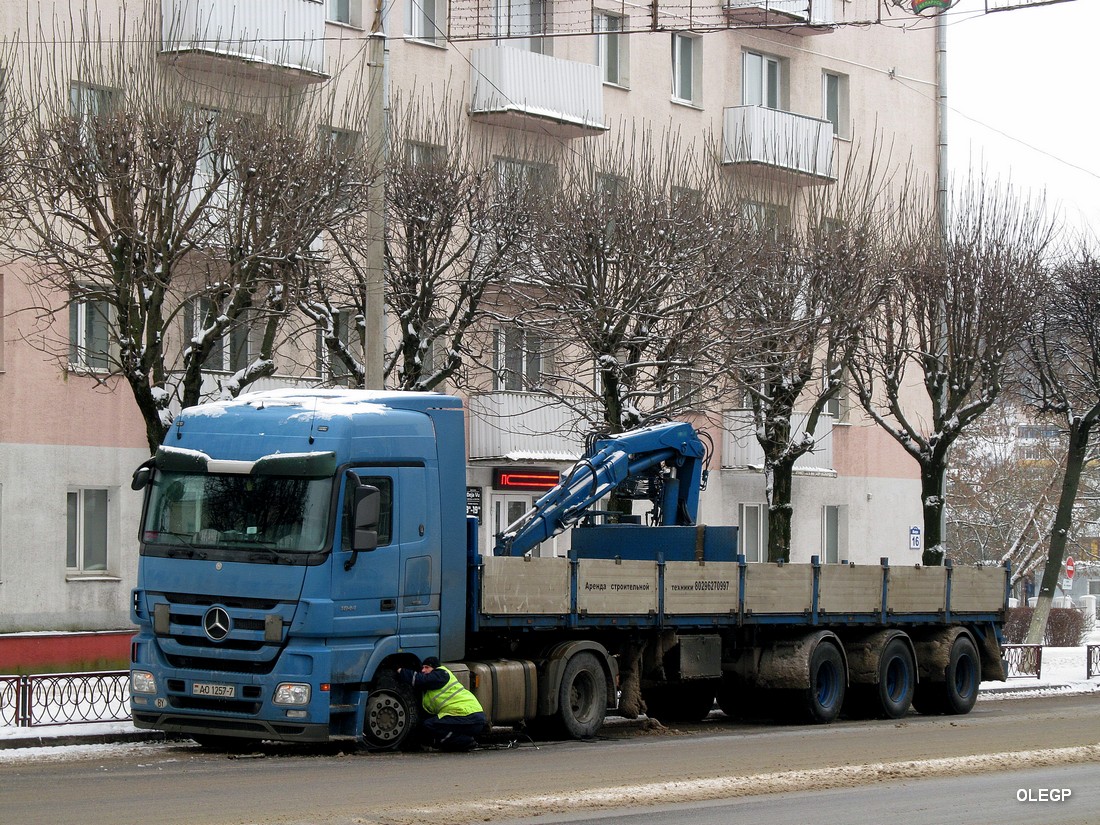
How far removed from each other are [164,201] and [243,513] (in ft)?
22.2

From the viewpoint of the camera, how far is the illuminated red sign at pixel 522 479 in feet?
109

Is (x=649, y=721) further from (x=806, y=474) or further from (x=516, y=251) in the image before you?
(x=806, y=474)

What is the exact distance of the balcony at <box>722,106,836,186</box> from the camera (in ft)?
118

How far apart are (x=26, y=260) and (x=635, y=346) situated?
31.1ft

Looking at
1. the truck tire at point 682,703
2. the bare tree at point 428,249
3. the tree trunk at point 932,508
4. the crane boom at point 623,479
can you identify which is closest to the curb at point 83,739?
the crane boom at point 623,479

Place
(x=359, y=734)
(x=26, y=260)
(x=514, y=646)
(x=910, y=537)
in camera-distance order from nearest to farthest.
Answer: (x=359, y=734) → (x=514, y=646) → (x=26, y=260) → (x=910, y=537)

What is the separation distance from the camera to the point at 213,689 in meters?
15.0

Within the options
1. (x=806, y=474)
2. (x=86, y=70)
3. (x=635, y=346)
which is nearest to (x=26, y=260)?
(x=86, y=70)

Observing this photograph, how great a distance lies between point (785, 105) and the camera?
→ 40.5 metres

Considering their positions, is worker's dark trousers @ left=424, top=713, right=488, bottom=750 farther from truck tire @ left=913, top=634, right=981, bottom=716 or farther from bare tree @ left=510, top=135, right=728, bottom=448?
bare tree @ left=510, top=135, right=728, bottom=448

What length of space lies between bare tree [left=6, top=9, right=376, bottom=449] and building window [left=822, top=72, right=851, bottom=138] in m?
21.4

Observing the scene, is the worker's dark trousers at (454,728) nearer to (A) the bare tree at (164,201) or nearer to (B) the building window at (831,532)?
(A) the bare tree at (164,201)

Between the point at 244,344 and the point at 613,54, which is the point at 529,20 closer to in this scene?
the point at 613,54

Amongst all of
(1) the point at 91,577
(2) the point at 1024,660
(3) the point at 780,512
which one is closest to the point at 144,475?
(1) the point at 91,577
